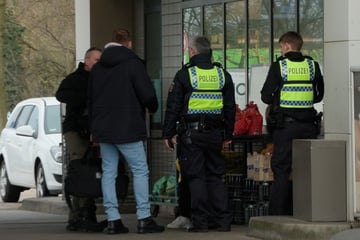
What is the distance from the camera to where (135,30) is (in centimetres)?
1521

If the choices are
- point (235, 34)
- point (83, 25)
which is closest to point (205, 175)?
point (235, 34)

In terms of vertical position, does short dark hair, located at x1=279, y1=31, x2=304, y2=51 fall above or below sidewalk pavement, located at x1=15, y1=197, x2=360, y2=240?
above

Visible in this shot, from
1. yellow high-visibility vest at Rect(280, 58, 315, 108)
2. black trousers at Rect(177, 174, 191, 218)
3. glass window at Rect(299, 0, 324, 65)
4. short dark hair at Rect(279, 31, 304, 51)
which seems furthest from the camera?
glass window at Rect(299, 0, 324, 65)

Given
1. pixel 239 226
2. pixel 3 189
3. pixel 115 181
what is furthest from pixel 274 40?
pixel 3 189

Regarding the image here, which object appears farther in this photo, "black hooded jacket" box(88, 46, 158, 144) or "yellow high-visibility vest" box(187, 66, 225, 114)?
"yellow high-visibility vest" box(187, 66, 225, 114)

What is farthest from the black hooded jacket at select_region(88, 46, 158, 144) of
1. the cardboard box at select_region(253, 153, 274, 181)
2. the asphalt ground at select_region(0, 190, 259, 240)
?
the cardboard box at select_region(253, 153, 274, 181)

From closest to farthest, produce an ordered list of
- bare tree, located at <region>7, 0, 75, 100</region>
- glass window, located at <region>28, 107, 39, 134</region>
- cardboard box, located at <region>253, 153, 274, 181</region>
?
cardboard box, located at <region>253, 153, 274, 181</region>, glass window, located at <region>28, 107, 39, 134</region>, bare tree, located at <region>7, 0, 75, 100</region>

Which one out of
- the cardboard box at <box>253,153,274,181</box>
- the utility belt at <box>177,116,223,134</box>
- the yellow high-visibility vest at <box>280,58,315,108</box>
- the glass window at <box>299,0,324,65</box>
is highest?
the glass window at <box>299,0,324,65</box>

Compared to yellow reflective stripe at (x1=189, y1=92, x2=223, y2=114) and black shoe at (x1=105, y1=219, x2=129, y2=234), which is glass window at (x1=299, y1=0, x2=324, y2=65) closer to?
yellow reflective stripe at (x1=189, y1=92, x2=223, y2=114)

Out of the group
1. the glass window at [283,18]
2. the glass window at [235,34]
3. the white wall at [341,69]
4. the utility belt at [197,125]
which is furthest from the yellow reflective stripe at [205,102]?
the glass window at [235,34]

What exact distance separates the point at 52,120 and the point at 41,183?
1.14 meters

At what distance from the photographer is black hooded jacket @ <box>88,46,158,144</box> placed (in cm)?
1012

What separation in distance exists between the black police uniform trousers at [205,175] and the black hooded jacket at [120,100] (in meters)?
0.49

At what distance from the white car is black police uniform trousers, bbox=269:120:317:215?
7.30 meters
